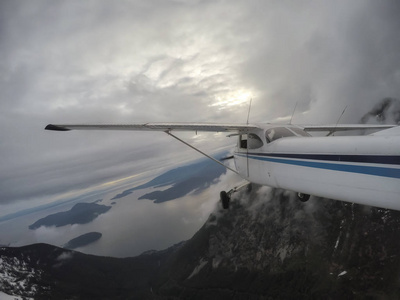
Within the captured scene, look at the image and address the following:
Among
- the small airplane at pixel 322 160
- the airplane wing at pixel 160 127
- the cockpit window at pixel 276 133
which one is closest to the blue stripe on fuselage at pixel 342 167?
the small airplane at pixel 322 160

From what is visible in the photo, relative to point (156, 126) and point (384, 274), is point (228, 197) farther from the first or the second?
point (384, 274)

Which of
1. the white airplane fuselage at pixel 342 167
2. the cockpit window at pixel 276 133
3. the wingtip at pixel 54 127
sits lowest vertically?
the white airplane fuselage at pixel 342 167

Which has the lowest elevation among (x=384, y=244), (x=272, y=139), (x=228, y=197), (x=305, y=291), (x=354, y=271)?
(x=305, y=291)

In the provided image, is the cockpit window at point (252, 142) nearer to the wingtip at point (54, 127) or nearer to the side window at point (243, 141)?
the side window at point (243, 141)

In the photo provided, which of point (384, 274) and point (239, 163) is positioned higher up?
point (239, 163)

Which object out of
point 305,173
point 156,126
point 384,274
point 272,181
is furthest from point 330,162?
point 384,274

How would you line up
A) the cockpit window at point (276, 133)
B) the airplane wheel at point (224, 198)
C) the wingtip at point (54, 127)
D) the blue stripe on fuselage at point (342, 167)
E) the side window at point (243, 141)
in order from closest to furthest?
1. the blue stripe on fuselage at point (342, 167)
2. the cockpit window at point (276, 133)
3. the wingtip at point (54, 127)
4. the side window at point (243, 141)
5. the airplane wheel at point (224, 198)

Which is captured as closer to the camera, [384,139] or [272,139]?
[384,139]

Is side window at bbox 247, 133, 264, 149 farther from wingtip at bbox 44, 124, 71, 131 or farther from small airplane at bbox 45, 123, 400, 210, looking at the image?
wingtip at bbox 44, 124, 71, 131
